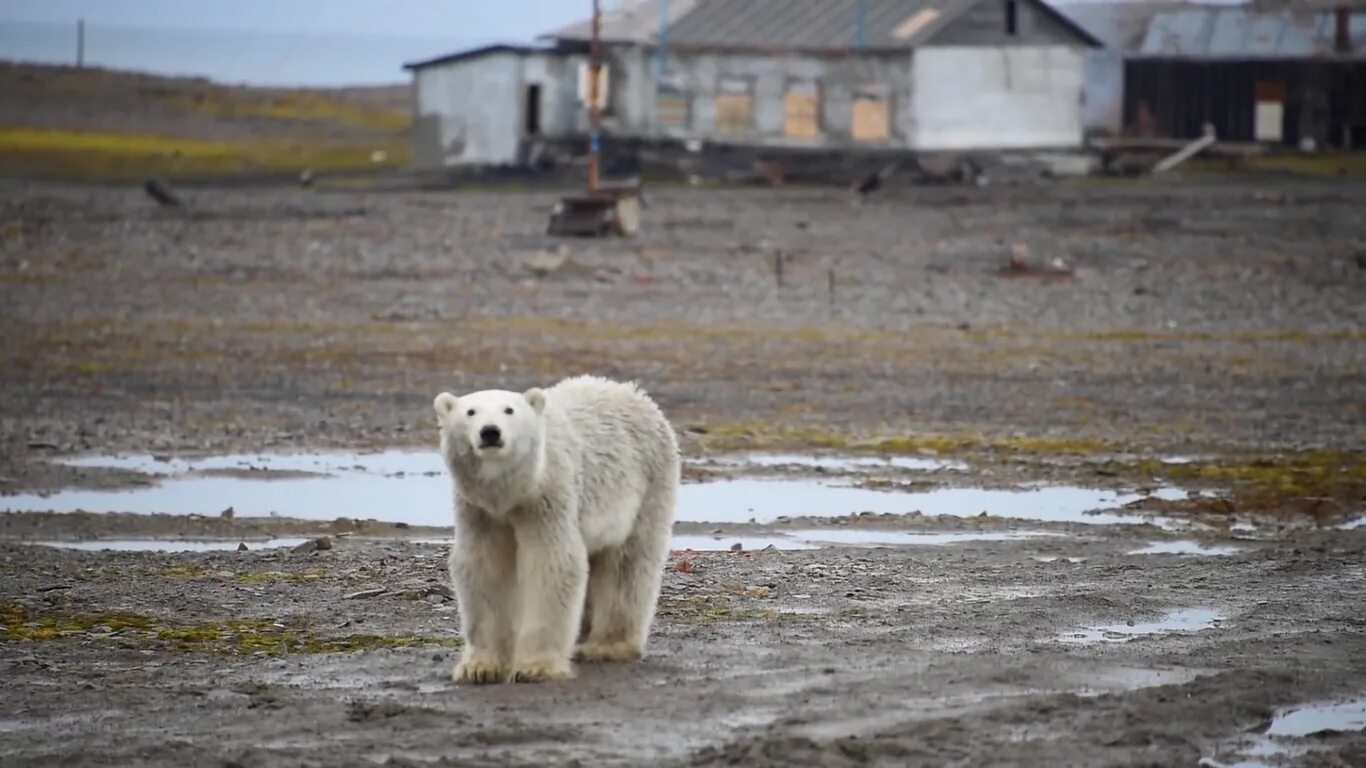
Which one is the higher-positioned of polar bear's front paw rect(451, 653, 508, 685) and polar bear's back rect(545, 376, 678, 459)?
polar bear's back rect(545, 376, 678, 459)

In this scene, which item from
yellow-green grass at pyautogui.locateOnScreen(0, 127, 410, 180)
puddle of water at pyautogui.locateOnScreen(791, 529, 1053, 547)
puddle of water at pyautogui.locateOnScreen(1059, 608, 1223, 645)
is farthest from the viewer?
yellow-green grass at pyautogui.locateOnScreen(0, 127, 410, 180)

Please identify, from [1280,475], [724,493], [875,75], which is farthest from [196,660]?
[875,75]

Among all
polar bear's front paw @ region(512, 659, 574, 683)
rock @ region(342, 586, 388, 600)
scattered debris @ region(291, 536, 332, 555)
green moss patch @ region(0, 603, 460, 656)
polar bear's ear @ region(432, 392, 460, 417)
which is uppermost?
polar bear's ear @ region(432, 392, 460, 417)

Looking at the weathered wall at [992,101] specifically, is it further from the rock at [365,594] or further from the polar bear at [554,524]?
the polar bear at [554,524]

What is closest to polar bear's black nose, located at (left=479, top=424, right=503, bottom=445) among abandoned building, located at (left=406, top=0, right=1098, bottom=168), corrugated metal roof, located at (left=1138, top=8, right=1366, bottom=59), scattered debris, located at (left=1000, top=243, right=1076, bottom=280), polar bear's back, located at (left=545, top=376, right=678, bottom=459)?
polar bear's back, located at (left=545, top=376, right=678, bottom=459)

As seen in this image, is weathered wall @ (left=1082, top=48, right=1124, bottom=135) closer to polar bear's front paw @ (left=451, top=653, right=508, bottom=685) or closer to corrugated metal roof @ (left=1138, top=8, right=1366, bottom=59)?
corrugated metal roof @ (left=1138, top=8, right=1366, bottom=59)

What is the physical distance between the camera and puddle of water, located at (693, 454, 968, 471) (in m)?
15.1

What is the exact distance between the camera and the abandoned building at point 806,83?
4584 centimetres

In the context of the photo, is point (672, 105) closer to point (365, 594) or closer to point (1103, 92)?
point (1103, 92)

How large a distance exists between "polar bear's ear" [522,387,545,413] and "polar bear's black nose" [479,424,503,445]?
332 mm

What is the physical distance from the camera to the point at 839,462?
15383 millimetres

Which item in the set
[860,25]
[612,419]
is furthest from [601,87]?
[612,419]

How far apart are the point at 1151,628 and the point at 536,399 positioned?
2.63 meters

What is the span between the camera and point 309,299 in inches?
1030
